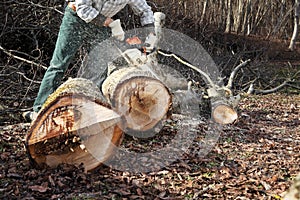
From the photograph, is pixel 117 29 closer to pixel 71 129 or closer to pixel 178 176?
pixel 71 129

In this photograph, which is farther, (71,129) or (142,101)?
(142,101)

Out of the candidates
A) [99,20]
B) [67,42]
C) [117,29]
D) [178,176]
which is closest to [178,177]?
[178,176]

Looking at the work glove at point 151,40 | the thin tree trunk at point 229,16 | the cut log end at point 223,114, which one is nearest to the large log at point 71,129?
the work glove at point 151,40

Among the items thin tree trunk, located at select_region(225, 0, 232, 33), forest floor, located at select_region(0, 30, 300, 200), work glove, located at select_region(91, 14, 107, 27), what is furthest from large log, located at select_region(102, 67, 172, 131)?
thin tree trunk, located at select_region(225, 0, 232, 33)

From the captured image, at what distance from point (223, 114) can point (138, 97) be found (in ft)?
4.45

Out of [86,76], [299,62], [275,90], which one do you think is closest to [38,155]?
[86,76]

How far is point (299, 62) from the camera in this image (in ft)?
36.0

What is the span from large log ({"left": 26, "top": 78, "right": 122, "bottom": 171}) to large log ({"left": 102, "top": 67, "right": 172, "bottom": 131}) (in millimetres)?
528

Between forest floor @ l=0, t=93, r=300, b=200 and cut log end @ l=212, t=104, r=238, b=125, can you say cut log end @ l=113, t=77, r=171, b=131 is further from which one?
cut log end @ l=212, t=104, r=238, b=125

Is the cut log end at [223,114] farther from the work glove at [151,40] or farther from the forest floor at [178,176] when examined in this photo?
the work glove at [151,40]

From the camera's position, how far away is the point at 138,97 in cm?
313

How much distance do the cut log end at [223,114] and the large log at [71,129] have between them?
184 cm

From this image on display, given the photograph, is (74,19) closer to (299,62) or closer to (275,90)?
(275,90)

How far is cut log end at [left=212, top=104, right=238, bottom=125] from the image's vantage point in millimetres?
4148
